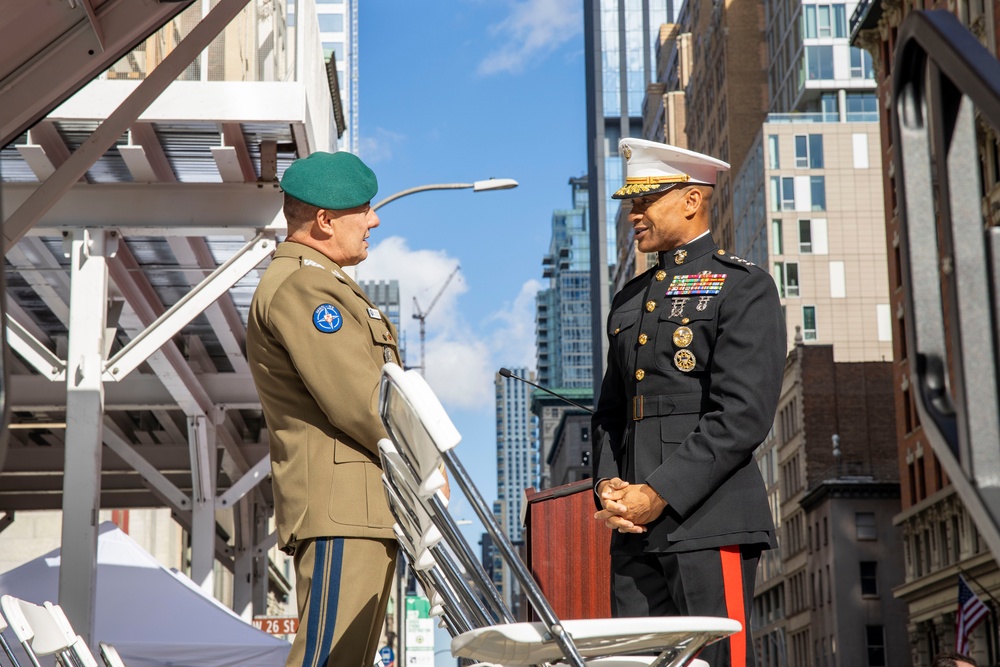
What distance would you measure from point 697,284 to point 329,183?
125 cm

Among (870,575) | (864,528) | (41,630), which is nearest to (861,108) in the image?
(864,528)

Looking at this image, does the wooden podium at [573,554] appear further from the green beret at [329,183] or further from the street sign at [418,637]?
the street sign at [418,637]

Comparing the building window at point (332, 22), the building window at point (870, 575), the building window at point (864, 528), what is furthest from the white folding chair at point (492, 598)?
the building window at point (332, 22)

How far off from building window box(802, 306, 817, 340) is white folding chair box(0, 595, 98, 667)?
8531 cm

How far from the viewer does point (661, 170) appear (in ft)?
15.4

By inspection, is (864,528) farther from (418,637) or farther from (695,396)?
(695,396)

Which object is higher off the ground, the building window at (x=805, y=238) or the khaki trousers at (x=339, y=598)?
the building window at (x=805, y=238)

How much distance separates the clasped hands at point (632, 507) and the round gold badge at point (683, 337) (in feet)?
1.70

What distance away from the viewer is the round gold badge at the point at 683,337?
14.3 feet

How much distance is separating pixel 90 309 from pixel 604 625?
956cm

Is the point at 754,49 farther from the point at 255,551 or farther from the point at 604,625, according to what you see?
the point at 604,625

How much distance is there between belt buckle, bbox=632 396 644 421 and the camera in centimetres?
440

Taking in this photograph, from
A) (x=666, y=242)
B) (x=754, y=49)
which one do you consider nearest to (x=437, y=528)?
(x=666, y=242)

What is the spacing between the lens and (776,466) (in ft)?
313
